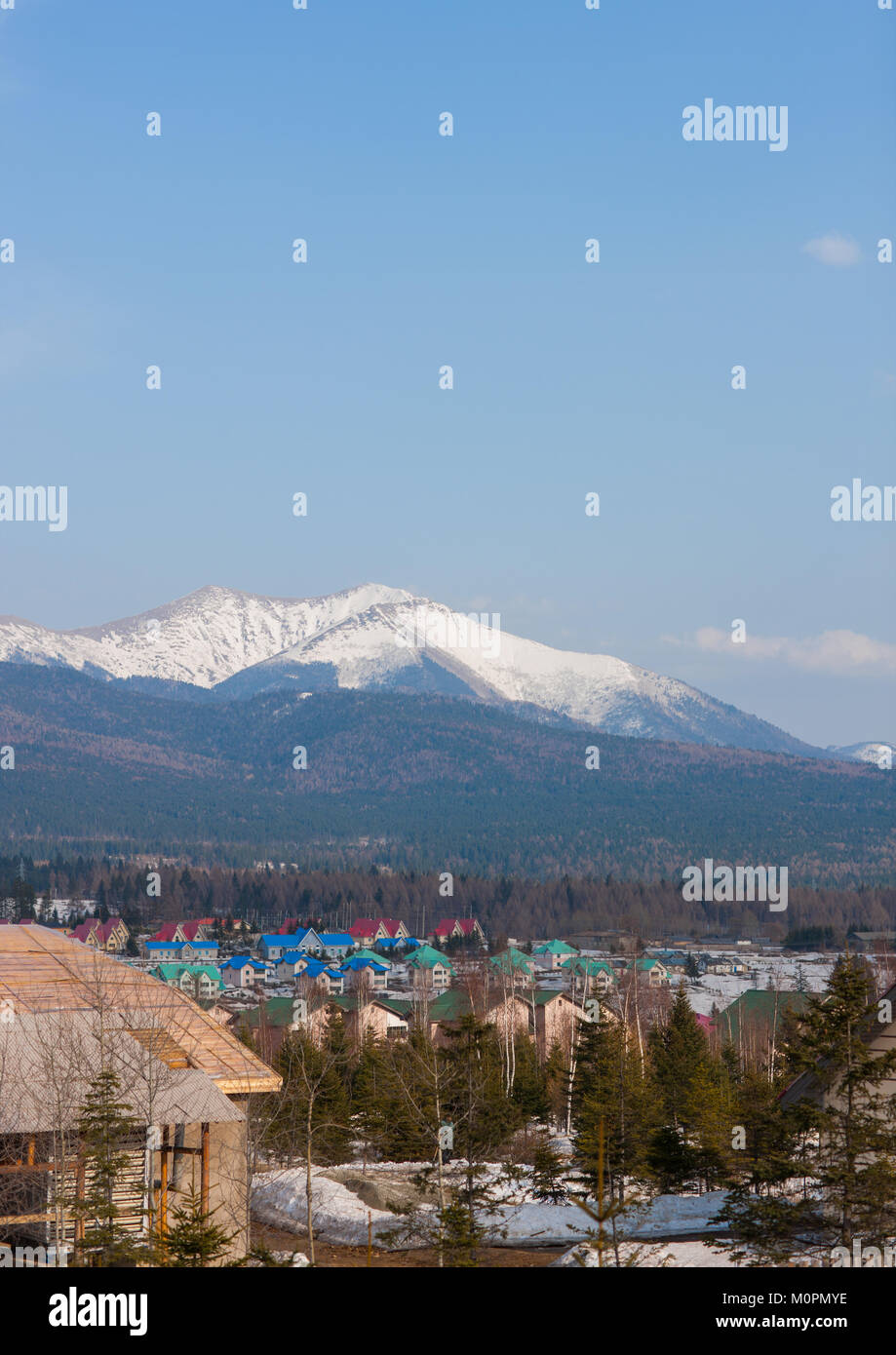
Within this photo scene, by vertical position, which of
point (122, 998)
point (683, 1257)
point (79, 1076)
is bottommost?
point (683, 1257)

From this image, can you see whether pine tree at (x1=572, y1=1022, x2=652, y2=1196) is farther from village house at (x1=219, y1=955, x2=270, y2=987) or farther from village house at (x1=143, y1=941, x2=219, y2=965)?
village house at (x1=143, y1=941, x2=219, y2=965)

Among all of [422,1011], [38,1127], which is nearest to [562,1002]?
[422,1011]

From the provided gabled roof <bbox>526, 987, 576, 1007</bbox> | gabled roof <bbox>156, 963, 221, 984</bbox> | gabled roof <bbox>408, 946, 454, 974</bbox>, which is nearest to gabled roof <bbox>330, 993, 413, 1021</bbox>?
gabled roof <bbox>526, 987, 576, 1007</bbox>

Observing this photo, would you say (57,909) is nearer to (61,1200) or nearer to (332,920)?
(332,920)

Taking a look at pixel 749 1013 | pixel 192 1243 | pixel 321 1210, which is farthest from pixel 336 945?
pixel 192 1243

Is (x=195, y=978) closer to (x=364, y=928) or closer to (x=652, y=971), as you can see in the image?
(x=652, y=971)

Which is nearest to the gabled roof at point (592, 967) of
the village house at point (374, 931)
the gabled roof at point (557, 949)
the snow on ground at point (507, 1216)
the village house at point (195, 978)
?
the gabled roof at point (557, 949)
